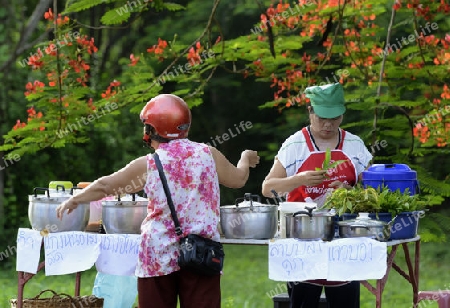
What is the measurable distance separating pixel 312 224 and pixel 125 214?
46.1 inches

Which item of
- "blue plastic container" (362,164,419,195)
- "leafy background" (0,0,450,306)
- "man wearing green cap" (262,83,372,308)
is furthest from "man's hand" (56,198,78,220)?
"leafy background" (0,0,450,306)

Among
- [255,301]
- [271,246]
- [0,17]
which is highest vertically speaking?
[0,17]

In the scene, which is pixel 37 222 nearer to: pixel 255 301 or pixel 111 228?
pixel 111 228

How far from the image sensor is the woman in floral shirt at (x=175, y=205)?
4961 mm

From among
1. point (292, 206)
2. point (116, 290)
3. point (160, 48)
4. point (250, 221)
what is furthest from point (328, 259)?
point (160, 48)

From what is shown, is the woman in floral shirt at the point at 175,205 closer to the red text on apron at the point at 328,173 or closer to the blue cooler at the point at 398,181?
the red text on apron at the point at 328,173

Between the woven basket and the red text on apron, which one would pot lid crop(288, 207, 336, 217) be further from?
the woven basket

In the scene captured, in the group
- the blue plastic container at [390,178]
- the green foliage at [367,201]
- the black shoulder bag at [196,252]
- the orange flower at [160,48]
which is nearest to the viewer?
the black shoulder bag at [196,252]

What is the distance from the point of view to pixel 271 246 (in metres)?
5.48

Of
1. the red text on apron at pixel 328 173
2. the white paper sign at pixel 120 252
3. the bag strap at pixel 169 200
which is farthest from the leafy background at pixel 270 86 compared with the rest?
the bag strap at pixel 169 200

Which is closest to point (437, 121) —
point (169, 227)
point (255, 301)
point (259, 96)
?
point (255, 301)

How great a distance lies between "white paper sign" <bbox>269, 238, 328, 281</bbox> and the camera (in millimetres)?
5371

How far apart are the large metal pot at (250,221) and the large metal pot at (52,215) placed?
0.94 metres

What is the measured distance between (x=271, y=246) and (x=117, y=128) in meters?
9.78
